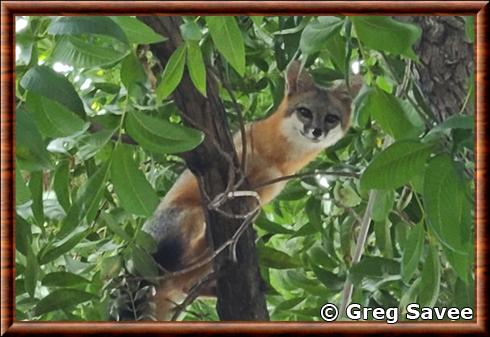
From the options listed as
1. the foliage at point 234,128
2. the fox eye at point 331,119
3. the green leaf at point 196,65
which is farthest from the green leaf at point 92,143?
the fox eye at point 331,119

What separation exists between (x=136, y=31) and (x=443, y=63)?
1.12 feet

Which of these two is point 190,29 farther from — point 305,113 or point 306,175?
point 305,113

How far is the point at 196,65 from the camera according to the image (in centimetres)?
106

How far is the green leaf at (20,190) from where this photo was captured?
1.00m

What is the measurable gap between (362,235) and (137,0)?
338 mm

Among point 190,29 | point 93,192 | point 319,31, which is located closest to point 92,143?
point 93,192

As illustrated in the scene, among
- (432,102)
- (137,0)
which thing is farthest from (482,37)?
(137,0)

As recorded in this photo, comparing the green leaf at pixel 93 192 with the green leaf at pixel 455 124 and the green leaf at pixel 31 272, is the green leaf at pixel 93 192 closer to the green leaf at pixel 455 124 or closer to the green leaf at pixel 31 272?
the green leaf at pixel 31 272

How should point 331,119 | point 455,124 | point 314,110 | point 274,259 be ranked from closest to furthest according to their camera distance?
point 455,124 → point 274,259 → point 331,119 → point 314,110

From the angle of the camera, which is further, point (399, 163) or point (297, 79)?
point (297, 79)

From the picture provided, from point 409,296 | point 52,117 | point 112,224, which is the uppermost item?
point 52,117

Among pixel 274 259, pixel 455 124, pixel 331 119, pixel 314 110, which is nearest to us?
pixel 455 124

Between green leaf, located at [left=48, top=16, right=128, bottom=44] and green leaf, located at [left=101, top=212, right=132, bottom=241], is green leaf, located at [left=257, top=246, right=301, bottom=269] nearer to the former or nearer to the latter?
green leaf, located at [left=101, top=212, right=132, bottom=241]

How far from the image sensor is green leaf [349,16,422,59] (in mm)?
1000
